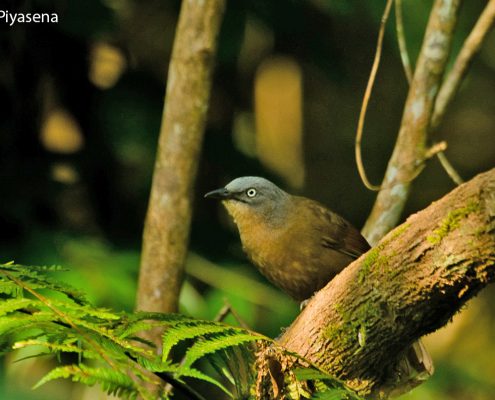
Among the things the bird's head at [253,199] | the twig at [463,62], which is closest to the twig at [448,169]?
the twig at [463,62]

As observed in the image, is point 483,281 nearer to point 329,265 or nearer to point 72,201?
point 329,265

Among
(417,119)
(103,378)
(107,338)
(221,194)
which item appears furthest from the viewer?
(221,194)

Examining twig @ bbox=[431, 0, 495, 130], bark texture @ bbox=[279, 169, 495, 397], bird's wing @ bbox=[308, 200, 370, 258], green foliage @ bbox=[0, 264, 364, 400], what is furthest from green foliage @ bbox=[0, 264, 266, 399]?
twig @ bbox=[431, 0, 495, 130]

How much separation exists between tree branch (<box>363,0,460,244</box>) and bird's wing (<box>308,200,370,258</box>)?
0.53 ft

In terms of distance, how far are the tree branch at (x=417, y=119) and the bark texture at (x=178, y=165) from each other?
1.06 meters

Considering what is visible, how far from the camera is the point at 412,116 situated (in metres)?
4.31

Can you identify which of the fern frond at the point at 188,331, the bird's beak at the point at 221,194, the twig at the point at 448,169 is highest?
the twig at the point at 448,169

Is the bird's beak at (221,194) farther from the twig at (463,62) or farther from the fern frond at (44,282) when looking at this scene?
the fern frond at (44,282)

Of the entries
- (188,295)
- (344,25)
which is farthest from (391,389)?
(344,25)

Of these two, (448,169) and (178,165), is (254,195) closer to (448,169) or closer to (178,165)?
(178,165)

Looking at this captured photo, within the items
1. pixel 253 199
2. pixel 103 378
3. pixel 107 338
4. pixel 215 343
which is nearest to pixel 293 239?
pixel 253 199

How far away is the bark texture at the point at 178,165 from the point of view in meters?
4.43

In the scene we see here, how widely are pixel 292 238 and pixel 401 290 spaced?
6.86 ft

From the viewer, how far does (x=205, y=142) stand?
6.13 metres
